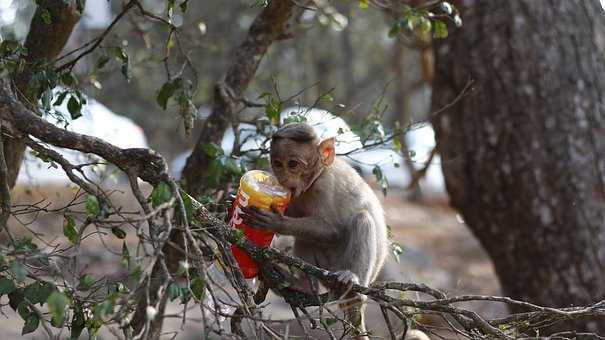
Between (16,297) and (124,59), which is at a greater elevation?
(124,59)

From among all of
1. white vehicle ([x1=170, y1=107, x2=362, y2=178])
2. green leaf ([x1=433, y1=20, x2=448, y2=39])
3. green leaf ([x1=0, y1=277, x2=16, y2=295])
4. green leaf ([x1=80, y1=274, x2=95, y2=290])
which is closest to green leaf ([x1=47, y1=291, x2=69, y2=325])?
green leaf ([x1=80, y1=274, x2=95, y2=290])

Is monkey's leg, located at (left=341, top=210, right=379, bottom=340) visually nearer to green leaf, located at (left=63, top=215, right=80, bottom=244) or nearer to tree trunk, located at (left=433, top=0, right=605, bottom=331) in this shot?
green leaf, located at (left=63, top=215, right=80, bottom=244)

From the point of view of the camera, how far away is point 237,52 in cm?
627

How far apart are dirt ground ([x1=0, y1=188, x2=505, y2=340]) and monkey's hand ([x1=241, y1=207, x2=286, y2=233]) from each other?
118 inches

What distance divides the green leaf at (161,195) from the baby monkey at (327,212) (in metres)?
1.55

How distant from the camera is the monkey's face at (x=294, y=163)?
5062 mm

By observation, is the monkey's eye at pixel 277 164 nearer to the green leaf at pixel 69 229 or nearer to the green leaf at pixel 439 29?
the green leaf at pixel 439 29

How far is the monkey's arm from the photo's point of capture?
4613 millimetres

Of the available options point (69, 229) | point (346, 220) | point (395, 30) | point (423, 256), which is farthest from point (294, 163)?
point (423, 256)

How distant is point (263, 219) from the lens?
15.3 ft

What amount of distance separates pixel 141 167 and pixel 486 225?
193 inches

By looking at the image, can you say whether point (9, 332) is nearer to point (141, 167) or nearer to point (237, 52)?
point (237, 52)

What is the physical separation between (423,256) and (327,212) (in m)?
8.91

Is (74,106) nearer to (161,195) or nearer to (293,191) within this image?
(293,191)
